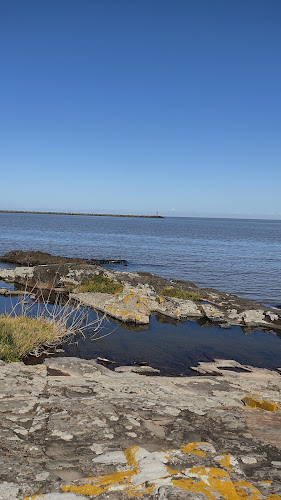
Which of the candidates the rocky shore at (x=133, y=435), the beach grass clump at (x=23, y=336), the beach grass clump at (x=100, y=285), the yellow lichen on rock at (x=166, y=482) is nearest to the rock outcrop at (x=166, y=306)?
the beach grass clump at (x=100, y=285)

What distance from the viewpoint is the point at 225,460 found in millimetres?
4246

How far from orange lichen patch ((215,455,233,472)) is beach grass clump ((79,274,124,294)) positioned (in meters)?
15.5

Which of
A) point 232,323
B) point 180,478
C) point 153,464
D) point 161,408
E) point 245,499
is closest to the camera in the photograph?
point 245,499

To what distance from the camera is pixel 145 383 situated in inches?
311

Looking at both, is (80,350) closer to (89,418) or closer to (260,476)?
(89,418)

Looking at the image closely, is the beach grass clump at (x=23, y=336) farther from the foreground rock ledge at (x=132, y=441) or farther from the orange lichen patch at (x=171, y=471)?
the orange lichen patch at (x=171, y=471)

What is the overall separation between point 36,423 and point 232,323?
13.4 meters

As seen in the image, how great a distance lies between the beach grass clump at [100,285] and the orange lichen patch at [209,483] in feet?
52.1

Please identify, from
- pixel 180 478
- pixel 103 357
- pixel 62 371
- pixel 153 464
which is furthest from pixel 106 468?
pixel 103 357

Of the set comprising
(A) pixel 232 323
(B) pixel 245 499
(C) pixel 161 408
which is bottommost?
(A) pixel 232 323

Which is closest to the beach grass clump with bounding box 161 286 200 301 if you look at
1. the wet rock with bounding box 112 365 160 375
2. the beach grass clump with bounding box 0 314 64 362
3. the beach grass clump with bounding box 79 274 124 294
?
the beach grass clump with bounding box 79 274 124 294

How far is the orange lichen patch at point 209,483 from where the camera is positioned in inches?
141

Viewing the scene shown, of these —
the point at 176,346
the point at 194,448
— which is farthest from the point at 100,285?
the point at 194,448

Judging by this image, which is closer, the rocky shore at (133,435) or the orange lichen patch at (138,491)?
the orange lichen patch at (138,491)
